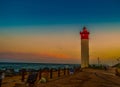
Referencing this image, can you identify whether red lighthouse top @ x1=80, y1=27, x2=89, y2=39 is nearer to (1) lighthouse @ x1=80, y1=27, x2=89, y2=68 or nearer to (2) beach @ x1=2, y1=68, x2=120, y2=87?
(1) lighthouse @ x1=80, y1=27, x2=89, y2=68

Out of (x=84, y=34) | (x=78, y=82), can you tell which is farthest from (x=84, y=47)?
(x=78, y=82)

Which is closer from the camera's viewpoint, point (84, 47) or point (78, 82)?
point (78, 82)

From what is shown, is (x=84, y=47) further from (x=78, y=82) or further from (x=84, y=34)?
(x=78, y=82)

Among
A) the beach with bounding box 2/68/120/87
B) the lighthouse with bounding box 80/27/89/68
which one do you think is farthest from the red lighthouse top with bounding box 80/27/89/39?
the beach with bounding box 2/68/120/87

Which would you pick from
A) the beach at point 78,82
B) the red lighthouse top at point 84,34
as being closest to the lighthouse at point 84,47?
the red lighthouse top at point 84,34

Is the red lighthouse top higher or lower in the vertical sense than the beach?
higher

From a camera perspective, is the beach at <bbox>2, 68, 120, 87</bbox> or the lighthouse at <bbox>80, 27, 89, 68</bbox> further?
the lighthouse at <bbox>80, 27, 89, 68</bbox>

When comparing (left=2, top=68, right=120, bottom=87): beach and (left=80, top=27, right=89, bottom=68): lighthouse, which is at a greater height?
(left=80, top=27, right=89, bottom=68): lighthouse

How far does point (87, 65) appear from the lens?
51.4m

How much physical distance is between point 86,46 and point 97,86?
3194 cm

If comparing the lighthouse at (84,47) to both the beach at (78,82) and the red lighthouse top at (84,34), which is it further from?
the beach at (78,82)

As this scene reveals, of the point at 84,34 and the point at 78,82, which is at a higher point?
the point at 84,34

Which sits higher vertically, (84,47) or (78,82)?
(84,47)

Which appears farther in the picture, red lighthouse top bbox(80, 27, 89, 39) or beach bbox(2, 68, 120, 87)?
red lighthouse top bbox(80, 27, 89, 39)
